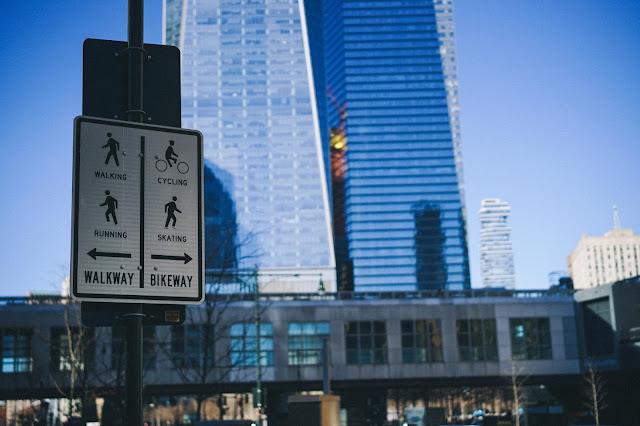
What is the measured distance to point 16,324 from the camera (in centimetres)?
5812

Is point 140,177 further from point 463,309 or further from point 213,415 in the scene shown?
point 213,415

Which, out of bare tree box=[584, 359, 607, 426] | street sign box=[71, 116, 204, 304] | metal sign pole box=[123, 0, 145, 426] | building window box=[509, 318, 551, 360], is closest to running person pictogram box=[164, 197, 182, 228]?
street sign box=[71, 116, 204, 304]

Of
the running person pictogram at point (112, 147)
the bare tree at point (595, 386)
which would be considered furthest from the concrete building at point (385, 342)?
the running person pictogram at point (112, 147)

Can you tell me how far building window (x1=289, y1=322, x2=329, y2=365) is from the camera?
6134 centimetres

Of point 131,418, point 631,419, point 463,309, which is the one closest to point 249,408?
point 463,309

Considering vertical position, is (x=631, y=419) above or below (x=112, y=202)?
below

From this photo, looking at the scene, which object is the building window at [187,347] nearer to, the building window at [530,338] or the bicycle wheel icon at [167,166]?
the building window at [530,338]

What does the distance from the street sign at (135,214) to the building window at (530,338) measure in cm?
6177

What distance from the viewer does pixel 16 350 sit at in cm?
5769

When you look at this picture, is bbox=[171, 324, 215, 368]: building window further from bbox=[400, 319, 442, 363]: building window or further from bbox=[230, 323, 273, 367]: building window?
bbox=[400, 319, 442, 363]: building window

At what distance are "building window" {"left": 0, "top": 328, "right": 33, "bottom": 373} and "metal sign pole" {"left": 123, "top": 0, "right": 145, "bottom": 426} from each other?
56.5 meters

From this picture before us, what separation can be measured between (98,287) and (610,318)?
197ft

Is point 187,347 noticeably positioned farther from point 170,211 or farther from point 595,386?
point 170,211

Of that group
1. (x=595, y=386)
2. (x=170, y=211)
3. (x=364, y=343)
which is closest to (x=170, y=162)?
(x=170, y=211)
